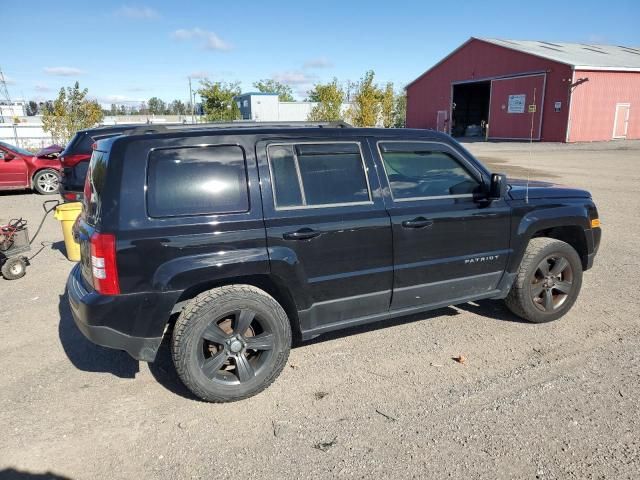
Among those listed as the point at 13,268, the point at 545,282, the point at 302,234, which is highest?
the point at 302,234

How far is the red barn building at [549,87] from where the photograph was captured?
30.8m

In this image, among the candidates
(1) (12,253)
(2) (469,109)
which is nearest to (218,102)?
(2) (469,109)

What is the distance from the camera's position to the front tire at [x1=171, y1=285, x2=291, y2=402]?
3143mm

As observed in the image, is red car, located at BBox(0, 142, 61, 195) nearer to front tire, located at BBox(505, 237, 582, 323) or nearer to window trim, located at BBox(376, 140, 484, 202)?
window trim, located at BBox(376, 140, 484, 202)

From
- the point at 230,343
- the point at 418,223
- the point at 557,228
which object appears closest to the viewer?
the point at 230,343

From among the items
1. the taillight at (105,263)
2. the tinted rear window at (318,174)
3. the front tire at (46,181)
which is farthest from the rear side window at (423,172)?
the front tire at (46,181)

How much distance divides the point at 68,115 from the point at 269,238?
994 inches

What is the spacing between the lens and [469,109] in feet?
150

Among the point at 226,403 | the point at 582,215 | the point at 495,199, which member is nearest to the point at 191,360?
the point at 226,403

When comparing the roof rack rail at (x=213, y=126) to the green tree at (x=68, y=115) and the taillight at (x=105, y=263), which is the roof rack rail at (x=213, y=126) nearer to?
the taillight at (x=105, y=263)

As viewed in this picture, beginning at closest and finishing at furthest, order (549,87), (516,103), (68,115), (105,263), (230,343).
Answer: (105,263) → (230,343) → (68,115) → (549,87) → (516,103)

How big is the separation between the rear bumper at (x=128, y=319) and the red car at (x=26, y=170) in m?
11.6

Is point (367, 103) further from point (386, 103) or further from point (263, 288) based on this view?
point (263, 288)

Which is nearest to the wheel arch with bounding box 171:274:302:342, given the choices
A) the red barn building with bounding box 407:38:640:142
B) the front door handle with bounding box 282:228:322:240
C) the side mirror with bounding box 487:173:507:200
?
the front door handle with bounding box 282:228:322:240
